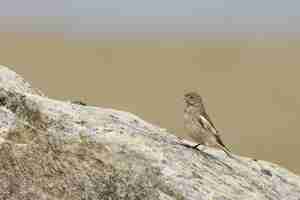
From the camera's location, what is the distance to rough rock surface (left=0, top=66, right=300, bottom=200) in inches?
394

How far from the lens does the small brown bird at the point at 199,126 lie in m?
12.5

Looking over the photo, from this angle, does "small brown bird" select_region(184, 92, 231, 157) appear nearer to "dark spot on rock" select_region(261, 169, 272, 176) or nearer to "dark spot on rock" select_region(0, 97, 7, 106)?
"dark spot on rock" select_region(261, 169, 272, 176)

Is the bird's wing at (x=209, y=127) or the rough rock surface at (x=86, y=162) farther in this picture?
the bird's wing at (x=209, y=127)

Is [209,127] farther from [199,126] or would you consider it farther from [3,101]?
[3,101]

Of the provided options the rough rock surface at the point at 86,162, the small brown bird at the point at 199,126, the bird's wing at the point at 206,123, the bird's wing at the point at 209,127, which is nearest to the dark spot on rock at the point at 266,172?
the small brown bird at the point at 199,126

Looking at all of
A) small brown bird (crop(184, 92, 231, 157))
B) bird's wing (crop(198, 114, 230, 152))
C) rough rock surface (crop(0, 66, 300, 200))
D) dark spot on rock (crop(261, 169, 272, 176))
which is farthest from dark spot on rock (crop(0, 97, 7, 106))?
dark spot on rock (crop(261, 169, 272, 176))

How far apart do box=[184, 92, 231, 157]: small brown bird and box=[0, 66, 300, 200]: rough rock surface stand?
1377mm

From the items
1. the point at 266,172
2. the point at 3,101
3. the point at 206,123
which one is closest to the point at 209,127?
the point at 206,123

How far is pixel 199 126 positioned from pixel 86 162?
9.06 feet

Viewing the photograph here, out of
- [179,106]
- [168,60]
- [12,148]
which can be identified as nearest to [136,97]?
[179,106]

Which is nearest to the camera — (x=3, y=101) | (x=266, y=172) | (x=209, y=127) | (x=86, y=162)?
(x=86, y=162)

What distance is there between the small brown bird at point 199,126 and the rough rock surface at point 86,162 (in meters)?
1.38

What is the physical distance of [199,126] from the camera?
12.6 meters

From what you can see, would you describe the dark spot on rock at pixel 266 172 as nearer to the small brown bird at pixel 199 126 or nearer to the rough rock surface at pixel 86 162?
the small brown bird at pixel 199 126
